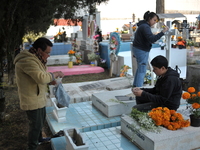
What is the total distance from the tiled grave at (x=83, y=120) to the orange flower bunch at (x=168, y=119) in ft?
4.05

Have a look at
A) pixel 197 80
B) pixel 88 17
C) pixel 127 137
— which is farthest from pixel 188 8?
pixel 127 137

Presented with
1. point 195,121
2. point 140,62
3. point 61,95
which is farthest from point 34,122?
point 140,62

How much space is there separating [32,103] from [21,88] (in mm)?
230

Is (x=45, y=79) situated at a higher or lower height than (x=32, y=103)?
higher

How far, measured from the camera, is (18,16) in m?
6.15

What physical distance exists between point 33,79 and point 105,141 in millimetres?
1408

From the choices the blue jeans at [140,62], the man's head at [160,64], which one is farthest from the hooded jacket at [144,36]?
the man's head at [160,64]

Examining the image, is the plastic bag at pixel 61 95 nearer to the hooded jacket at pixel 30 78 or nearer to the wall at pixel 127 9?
the hooded jacket at pixel 30 78

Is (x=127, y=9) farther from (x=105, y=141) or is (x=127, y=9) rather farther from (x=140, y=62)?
(x=105, y=141)

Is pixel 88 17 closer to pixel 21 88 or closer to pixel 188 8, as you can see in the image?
pixel 21 88

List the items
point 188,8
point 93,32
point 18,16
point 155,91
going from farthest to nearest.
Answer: point 188,8 < point 93,32 < point 18,16 < point 155,91

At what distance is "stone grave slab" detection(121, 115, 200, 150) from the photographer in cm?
289

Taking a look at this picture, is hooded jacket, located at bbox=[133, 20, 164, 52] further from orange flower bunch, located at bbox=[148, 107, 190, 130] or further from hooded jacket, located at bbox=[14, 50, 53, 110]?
hooded jacket, located at bbox=[14, 50, 53, 110]

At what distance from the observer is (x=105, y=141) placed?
341cm
